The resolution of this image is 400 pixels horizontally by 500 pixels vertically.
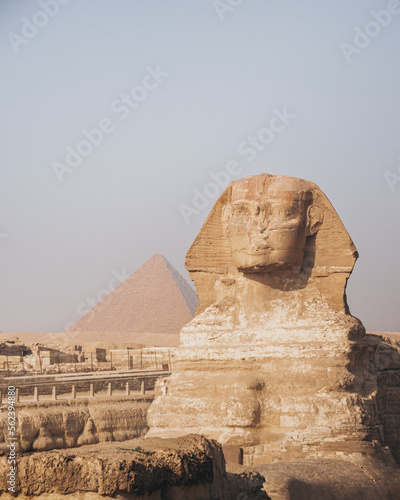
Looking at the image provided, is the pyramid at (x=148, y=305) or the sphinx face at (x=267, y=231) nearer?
the sphinx face at (x=267, y=231)

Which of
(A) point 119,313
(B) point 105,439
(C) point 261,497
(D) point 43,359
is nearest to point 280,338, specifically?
(C) point 261,497

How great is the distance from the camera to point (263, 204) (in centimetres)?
1124

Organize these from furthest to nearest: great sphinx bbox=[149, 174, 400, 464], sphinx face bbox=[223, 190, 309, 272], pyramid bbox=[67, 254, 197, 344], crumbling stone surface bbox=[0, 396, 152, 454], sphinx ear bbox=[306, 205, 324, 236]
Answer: pyramid bbox=[67, 254, 197, 344] < crumbling stone surface bbox=[0, 396, 152, 454] < sphinx ear bbox=[306, 205, 324, 236] < sphinx face bbox=[223, 190, 309, 272] < great sphinx bbox=[149, 174, 400, 464]

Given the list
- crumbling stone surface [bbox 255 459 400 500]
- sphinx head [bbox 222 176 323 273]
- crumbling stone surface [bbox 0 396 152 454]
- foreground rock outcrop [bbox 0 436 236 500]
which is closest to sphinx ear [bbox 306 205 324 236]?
sphinx head [bbox 222 176 323 273]

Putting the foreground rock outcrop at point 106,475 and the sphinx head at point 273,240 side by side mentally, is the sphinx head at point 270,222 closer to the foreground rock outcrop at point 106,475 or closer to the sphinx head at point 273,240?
the sphinx head at point 273,240

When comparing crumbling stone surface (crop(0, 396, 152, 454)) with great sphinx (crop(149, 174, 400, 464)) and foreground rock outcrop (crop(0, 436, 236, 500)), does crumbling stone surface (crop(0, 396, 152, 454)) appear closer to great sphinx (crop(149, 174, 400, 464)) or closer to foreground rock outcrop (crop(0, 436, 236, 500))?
great sphinx (crop(149, 174, 400, 464))

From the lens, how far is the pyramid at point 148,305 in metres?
130

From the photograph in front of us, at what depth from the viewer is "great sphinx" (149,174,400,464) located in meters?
10.1

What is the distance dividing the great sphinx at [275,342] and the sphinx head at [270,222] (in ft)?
0.05

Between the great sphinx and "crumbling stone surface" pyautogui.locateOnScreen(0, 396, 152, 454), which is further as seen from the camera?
"crumbling stone surface" pyautogui.locateOnScreen(0, 396, 152, 454)

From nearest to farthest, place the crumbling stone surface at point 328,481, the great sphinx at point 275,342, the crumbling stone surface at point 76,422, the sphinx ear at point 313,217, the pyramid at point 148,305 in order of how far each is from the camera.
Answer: the crumbling stone surface at point 328,481 → the great sphinx at point 275,342 → the sphinx ear at point 313,217 → the crumbling stone surface at point 76,422 → the pyramid at point 148,305

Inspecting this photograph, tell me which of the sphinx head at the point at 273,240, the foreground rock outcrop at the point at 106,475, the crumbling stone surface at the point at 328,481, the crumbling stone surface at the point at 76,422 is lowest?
the crumbling stone surface at the point at 76,422

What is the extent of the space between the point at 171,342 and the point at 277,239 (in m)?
65.2

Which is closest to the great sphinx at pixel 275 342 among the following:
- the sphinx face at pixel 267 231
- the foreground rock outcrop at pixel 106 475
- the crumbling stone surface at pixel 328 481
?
the sphinx face at pixel 267 231
